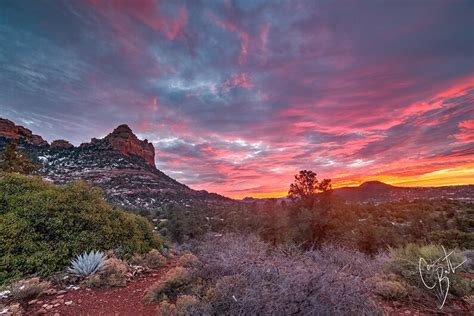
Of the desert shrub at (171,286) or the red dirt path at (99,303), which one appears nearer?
the red dirt path at (99,303)

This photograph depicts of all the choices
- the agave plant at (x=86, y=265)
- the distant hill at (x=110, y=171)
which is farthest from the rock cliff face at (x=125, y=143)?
the agave plant at (x=86, y=265)

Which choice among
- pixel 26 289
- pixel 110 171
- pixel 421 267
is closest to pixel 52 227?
pixel 26 289

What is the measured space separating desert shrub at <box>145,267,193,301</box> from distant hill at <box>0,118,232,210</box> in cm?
4386

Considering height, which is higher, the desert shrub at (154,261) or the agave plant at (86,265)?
the agave plant at (86,265)

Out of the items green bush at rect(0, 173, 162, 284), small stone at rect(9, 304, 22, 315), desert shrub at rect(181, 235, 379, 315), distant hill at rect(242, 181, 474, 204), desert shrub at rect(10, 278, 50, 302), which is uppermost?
distant hill at rect(242, 181, 474, 204)

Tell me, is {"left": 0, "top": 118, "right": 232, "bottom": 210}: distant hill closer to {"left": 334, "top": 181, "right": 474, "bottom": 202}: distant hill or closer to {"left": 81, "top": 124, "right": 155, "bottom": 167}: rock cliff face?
{"left": 81, "top": 124, "right": 155, "bottom": 167}: rock cliff face

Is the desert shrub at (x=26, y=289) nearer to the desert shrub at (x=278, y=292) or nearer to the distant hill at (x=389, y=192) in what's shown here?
the desert shrub at (x=278, y=292)

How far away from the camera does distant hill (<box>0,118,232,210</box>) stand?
5419 cm

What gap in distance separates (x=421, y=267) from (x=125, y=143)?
3734 inches

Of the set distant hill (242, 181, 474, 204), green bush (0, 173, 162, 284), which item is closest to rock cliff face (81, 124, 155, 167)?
distant hill (242, 181, 474, 204)

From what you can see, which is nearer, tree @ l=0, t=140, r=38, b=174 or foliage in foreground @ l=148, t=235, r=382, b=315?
foliage in foreground @ l=148, t=235, r=382, b=315

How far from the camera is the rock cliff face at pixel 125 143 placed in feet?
278

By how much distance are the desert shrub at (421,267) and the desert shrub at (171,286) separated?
5.19 meters

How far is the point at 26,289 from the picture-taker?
17.7 ft
